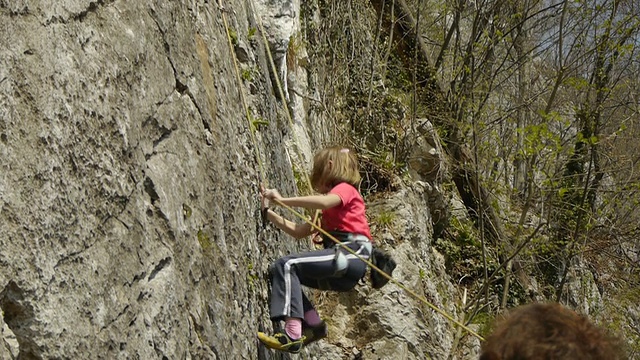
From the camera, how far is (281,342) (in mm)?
5371

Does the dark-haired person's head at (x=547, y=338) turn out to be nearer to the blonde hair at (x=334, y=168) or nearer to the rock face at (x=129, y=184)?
the rock face at (x=129, y=184)

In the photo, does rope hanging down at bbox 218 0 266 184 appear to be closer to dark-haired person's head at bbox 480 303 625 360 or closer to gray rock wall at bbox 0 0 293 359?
gray rock wall at bbox 0 0 293 359

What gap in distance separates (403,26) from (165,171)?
28.3ft

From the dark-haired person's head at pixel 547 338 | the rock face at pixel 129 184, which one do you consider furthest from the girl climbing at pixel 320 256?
the dark-haired person's head at pixel 547 338

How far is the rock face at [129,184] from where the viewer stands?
3.25 meters

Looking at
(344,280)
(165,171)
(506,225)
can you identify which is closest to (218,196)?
(165,171)

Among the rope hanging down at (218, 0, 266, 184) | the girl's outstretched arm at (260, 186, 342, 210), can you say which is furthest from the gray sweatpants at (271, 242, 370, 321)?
the rope hanging down at (218, 0, 266, 184)

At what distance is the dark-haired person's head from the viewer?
7.20 feet

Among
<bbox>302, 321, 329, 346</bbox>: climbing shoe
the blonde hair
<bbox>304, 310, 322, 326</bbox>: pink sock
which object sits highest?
the blonde hair

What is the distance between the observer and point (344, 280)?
579 cm

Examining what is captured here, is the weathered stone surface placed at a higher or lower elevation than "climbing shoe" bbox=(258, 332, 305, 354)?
higher

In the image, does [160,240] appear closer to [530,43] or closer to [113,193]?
[113,193]

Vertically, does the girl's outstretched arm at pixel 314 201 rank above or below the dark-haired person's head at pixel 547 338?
below

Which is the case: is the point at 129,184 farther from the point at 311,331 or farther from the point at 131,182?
the point at 311,331
